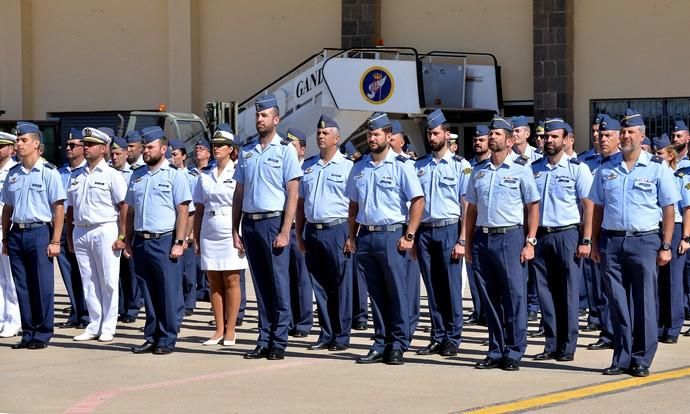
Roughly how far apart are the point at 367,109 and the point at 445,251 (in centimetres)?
1568

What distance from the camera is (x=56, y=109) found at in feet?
116

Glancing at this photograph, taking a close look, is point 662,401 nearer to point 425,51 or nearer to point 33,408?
point 33,408


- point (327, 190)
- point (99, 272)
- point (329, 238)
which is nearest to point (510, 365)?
point (329, 238)

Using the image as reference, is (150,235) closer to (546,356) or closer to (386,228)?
(386,228)

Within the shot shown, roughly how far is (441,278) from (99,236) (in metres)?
3.05

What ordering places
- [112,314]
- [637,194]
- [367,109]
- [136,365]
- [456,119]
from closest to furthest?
[637,194] < [136,365] < [112,314] < [367,109] < [456,119]

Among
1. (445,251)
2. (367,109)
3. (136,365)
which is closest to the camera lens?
(136,365)

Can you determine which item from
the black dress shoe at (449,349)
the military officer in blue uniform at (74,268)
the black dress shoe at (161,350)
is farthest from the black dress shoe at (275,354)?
the military officer in blue uniform at (74,268)

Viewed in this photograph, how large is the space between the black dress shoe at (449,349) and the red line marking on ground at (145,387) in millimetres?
1097

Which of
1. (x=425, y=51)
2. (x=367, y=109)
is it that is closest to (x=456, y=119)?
(x=425, y=51)

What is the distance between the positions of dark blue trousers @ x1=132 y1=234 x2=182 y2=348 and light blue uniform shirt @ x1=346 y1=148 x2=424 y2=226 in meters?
1.77

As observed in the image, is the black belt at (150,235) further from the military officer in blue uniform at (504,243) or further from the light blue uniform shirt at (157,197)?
the military officer in blue uniform at (504,243)

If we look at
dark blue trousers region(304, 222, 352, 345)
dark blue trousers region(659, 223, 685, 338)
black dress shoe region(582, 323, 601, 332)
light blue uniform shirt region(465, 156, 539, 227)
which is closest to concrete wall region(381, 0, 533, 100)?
black dress shoe region(582, 323, 601, 332)

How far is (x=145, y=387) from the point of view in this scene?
9062mm
